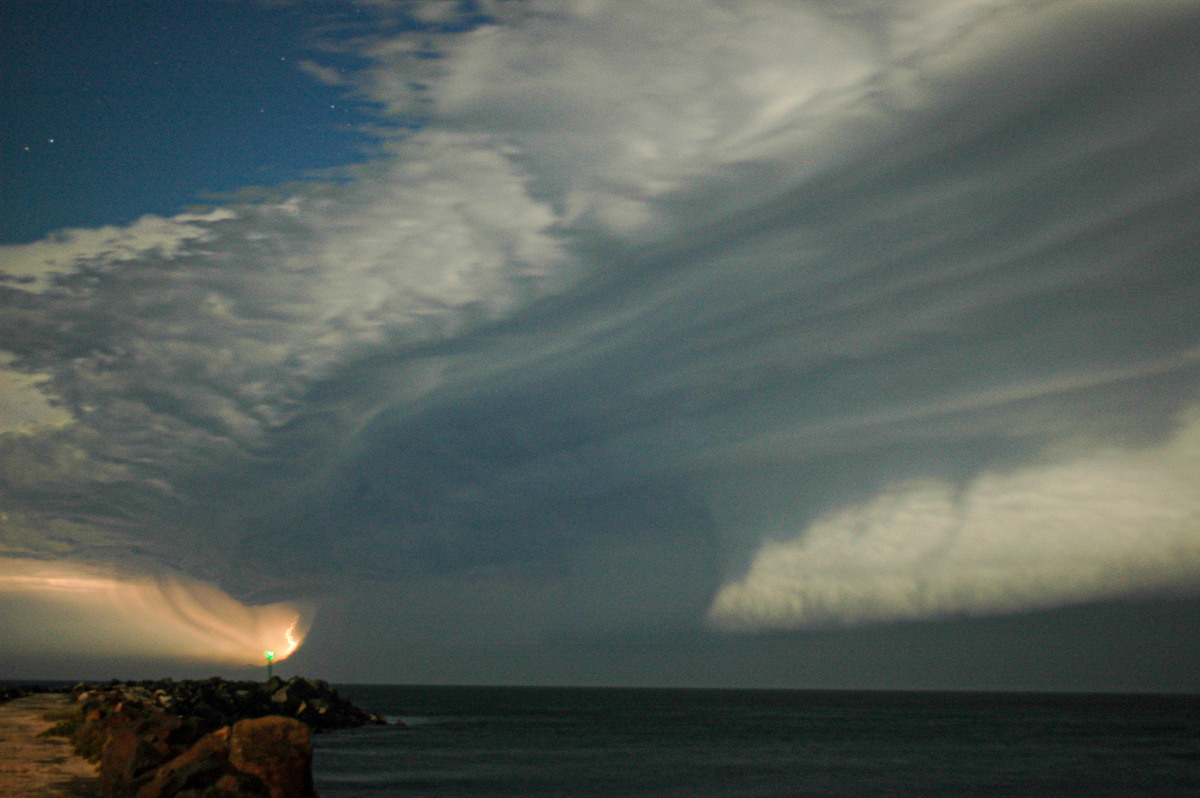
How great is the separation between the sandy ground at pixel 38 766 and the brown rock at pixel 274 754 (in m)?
6.23

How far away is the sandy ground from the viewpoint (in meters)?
22.9

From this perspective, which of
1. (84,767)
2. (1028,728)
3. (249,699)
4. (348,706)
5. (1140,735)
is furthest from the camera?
(1028,728)

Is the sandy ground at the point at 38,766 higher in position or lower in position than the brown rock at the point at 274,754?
lower

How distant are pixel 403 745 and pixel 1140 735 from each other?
88156 millimetres

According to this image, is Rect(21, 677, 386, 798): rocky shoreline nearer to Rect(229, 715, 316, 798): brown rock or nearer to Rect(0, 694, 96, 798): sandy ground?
Rect(229, 715, 316, 798): brown rock

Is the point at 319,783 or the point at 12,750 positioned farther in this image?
the point at 319,783

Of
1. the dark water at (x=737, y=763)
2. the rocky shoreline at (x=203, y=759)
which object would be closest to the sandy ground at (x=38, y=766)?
the rocky shoreline at (x=203, y=759)

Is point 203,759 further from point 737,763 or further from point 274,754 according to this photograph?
point 737,763

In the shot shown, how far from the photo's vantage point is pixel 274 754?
1972 cm

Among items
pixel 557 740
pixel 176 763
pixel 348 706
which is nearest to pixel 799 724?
pixel 557 740

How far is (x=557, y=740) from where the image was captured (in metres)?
82.0

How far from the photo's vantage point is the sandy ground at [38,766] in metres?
22.9

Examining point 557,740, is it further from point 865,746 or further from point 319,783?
point 319,783

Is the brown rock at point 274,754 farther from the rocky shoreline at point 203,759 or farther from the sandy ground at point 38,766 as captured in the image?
the sandy ground at point 38,766
